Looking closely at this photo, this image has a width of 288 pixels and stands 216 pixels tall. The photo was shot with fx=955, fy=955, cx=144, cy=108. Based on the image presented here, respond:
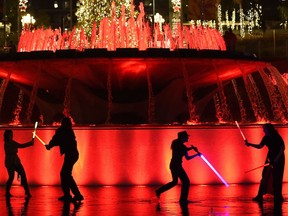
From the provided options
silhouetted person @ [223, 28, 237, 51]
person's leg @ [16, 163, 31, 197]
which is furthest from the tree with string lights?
person's leg @ [16, 163, 31, 197]

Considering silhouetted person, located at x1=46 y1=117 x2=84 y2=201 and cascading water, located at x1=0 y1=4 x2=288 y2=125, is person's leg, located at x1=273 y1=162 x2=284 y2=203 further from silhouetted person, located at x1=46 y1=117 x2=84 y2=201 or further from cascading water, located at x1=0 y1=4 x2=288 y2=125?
cascading water, located at x1=0 y1=4 x2=288 y2=125

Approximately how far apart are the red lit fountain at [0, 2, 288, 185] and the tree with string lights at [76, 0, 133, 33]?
49.2ft

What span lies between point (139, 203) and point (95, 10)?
94.0ft

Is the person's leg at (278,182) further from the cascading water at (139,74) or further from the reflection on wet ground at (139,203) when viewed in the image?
the cascading water at (139,74)

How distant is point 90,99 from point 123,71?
1.72 meters

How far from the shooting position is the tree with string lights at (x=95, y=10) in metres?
42.9

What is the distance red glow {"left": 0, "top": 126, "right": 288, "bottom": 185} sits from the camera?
1900 centimetres

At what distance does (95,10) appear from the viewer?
43.3m

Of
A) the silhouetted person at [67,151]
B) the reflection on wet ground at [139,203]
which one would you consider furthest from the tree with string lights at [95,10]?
the silhouetted person at [67,151]

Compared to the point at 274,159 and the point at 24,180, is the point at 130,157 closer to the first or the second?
the point at 24,180

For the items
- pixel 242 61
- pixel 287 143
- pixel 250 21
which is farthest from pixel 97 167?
pixel 250 21

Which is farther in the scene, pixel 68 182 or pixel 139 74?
pixel 139 74

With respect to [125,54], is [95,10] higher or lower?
higher

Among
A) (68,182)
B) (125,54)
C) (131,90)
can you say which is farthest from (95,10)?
(68,182)
